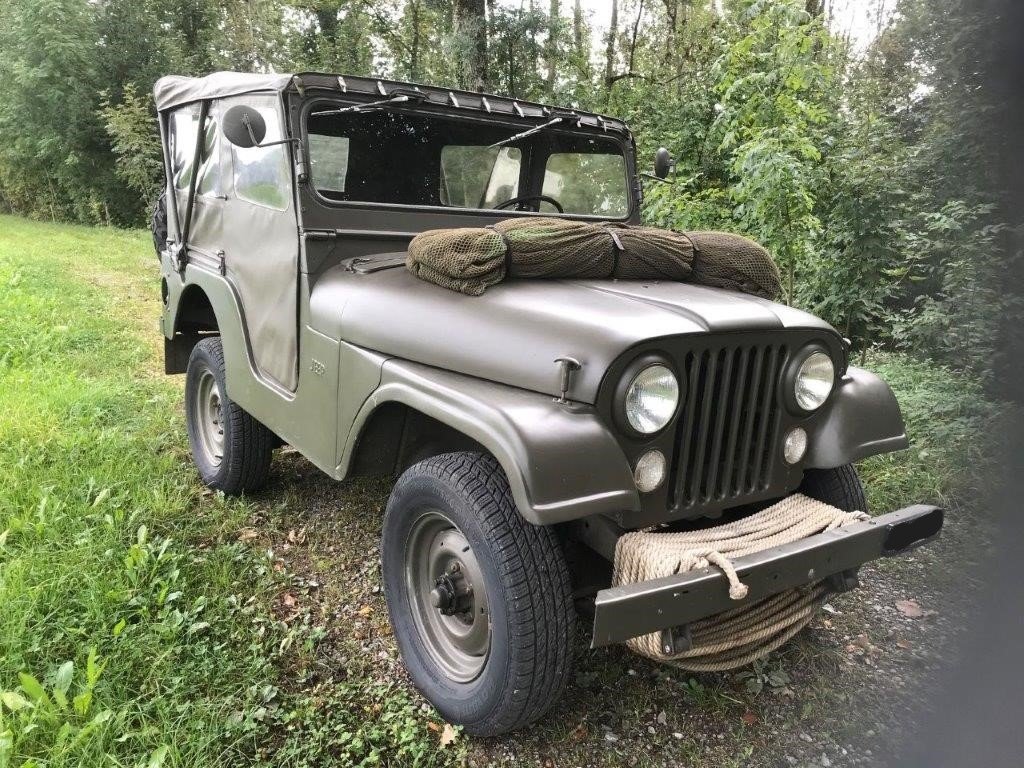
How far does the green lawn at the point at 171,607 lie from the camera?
1991 millimetres

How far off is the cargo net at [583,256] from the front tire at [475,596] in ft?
2.11

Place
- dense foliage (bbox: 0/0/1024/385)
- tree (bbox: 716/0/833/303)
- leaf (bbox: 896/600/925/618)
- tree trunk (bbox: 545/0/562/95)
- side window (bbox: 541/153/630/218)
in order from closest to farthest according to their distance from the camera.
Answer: dense foliage (bbox: 0/0/1024/385), leaf (bbox: 896/600/925/618), side window (bbox: 541/153/630/218), tree (bbox: 716/0/833/303), tree trunk (bbox: 545/0/562/95)

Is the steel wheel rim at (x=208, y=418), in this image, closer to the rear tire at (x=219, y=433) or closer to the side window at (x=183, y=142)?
the rear tire at (x=219, y=433)

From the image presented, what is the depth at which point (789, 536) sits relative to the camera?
2043 mm

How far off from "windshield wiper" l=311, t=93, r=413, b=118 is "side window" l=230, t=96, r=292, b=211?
0.61 feet

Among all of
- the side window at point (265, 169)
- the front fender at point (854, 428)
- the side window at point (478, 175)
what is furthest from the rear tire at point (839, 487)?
the side window at point (265, 169)

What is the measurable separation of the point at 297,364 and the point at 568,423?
1.44 meters

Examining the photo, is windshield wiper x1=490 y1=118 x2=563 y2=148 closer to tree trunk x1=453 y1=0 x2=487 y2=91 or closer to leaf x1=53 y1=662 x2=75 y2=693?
leaf x1=53 y1=662 x2=75 y2=693

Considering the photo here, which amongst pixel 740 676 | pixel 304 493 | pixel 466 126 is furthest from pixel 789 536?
pixel 304 493

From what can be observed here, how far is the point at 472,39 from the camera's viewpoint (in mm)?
8203

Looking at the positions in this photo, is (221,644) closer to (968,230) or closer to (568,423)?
(568,423)

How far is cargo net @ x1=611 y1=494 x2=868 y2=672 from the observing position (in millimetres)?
1840

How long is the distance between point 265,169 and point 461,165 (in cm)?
83

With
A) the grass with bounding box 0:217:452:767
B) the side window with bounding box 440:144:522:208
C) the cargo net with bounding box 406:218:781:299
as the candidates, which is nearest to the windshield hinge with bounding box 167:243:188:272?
the grass with bounding box 0:217:452:767
